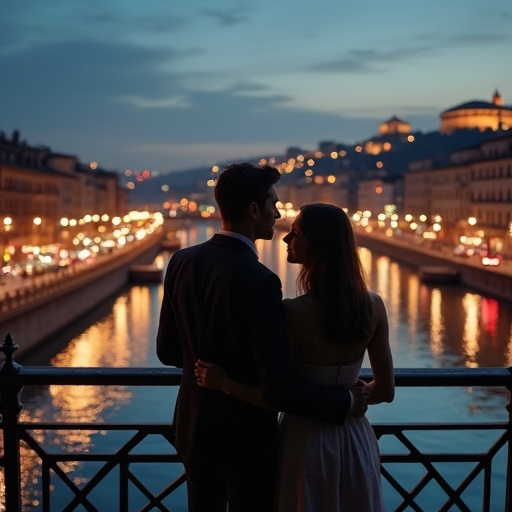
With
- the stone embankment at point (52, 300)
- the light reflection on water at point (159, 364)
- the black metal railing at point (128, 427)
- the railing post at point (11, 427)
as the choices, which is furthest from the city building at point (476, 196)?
the railing post at point (11, 427)

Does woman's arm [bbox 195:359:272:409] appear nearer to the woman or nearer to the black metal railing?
the woman

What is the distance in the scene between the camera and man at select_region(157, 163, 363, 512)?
308 cm

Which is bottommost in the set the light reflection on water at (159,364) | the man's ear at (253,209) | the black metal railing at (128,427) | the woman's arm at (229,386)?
the light reflection on water at (159,364)

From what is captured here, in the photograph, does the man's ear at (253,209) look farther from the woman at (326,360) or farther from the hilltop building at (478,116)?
the hilltop building at (478,116)

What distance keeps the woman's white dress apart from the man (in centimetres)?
6

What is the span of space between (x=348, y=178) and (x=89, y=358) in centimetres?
13202

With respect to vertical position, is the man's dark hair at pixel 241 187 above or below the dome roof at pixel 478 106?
below

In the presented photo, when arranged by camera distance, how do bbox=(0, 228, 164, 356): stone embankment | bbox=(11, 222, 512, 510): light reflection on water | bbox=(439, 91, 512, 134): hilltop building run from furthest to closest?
bbox=(439, 91, 512, 134): hilltop building → bbox=(0, 228, 164, 356): stone embankment → bbox=(11, 222, 512, 510): light reflection on water

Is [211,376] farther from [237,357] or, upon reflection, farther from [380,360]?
[380,360]

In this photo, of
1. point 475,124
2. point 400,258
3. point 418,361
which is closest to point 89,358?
point 418,361

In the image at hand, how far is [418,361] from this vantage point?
3250 cm

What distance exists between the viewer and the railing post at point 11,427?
392cm

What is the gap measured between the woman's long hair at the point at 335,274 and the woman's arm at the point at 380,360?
0.06 metres

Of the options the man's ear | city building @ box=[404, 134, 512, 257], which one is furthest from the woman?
city building @ box=[404, 134, 512, 257]
